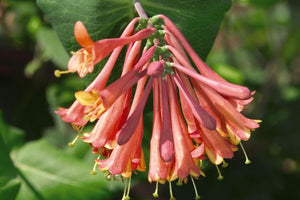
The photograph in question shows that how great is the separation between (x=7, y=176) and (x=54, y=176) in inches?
6.7

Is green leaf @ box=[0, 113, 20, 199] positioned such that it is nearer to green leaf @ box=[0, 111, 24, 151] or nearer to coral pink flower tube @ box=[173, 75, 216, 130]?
green leaf @ box=[0, 111, 24, 151]

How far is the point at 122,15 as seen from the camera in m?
1.28

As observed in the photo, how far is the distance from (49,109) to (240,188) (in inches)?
38.6

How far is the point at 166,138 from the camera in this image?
99 centimetres

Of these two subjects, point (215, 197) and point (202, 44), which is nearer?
point (202, 44)

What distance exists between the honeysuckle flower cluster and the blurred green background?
0.57 metres

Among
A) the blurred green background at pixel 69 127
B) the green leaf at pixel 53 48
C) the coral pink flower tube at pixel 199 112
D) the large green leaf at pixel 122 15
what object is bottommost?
the blurred green background at pixel 69 127

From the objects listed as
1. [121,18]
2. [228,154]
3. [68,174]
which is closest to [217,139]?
[228,154]

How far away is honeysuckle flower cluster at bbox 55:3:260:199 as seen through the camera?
980 millimetres

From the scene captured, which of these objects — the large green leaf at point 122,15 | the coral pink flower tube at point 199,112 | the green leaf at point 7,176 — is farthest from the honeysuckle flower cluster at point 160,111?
the green leaf at point 7,176

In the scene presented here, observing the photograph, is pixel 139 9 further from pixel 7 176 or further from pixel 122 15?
pixel 7 176

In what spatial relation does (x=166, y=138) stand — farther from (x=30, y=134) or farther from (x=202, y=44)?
(x=30, y=134)

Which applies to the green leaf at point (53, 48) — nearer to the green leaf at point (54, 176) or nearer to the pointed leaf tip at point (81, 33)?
the green leaf at point (54, 176)

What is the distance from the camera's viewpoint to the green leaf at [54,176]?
5.18 feet
